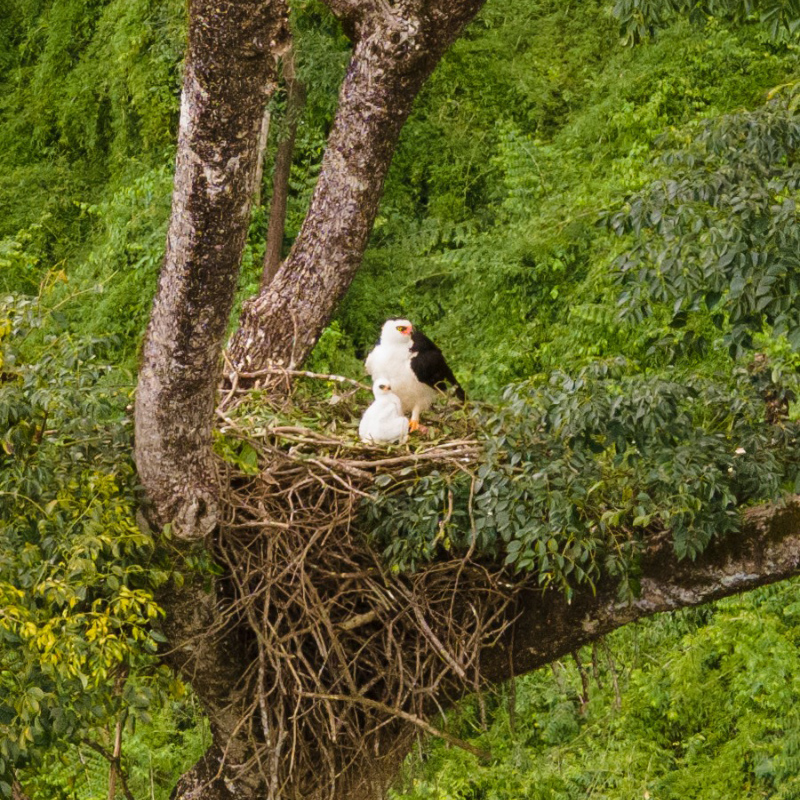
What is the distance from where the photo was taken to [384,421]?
5.80 meters

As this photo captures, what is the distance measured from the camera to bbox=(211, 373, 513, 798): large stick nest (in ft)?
17.0

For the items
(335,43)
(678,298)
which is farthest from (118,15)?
(678,298)

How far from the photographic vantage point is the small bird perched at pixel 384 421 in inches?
225

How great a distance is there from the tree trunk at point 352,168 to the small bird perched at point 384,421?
0.71 metres

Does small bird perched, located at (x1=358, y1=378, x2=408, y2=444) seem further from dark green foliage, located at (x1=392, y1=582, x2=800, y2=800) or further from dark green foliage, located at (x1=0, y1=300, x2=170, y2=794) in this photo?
dark green foliage, located at (x1=392, y1=582, x2=800, y2=800)

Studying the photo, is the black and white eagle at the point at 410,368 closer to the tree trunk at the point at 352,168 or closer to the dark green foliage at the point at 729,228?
the tree trunk at the point at 352,168

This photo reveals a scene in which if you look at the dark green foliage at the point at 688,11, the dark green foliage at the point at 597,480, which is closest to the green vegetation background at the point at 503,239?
the dark green foliage at the point at 597,480

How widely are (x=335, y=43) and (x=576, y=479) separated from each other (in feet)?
23.7

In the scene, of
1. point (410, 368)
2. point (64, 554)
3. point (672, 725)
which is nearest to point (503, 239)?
point (672, 725)

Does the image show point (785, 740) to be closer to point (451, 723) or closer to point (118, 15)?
point (451, 723)

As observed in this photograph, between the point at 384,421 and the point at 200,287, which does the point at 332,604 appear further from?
the point at 200,287

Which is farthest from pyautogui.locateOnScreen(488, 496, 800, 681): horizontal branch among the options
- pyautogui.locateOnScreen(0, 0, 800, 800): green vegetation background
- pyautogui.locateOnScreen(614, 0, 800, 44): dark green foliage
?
pyautogui.locateOnScreen(614, 0, 800, 44): dark green foliage

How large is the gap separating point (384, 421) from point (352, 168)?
1.37m

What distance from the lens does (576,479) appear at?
498 cm
